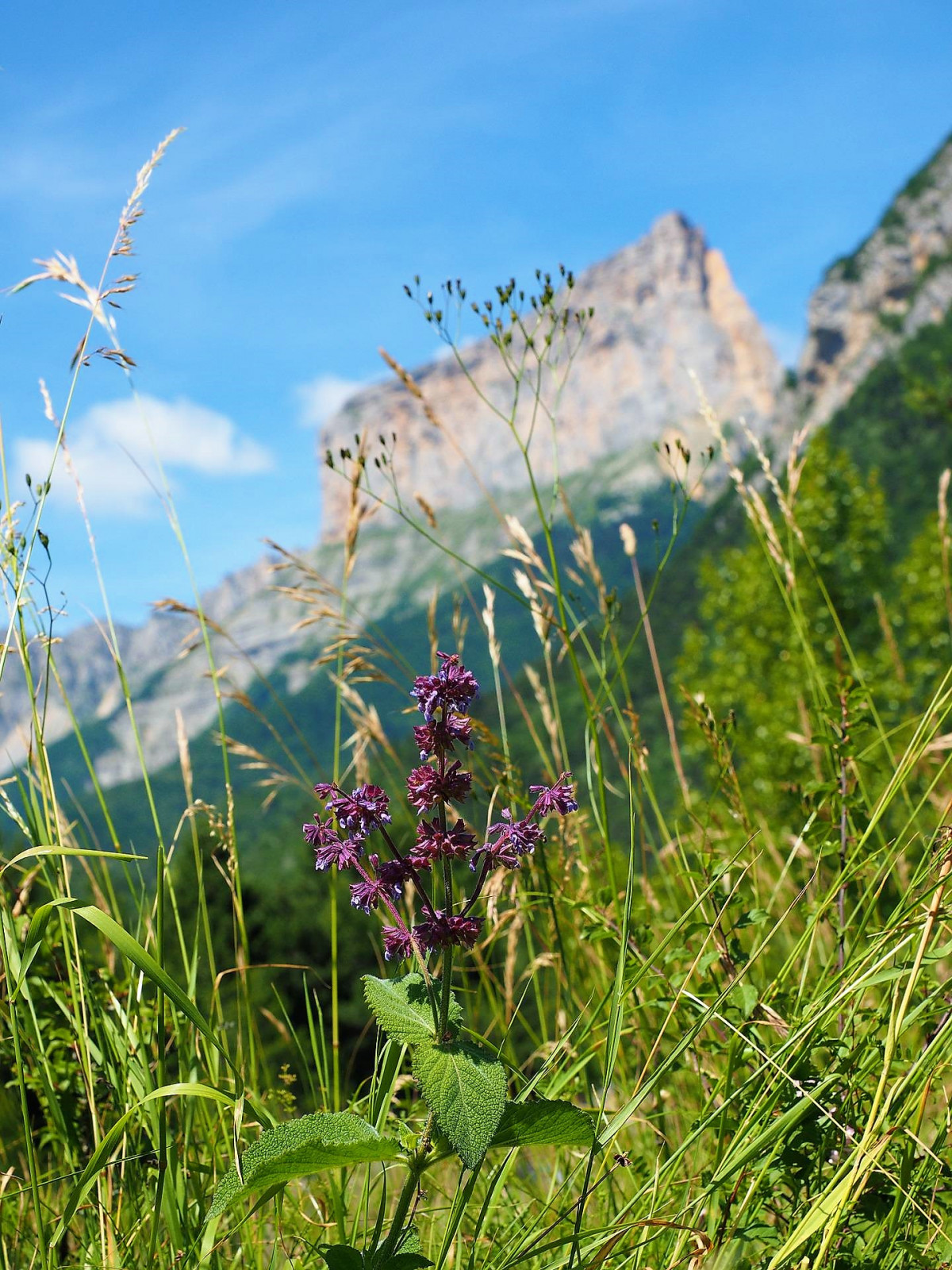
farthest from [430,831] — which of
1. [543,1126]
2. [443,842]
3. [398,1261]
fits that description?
[398,1261]

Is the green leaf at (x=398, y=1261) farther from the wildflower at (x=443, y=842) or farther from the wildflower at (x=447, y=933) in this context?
the wildflower at (x=443, y=842)

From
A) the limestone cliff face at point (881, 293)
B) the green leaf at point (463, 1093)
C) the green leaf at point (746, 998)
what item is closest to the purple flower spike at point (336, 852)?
the green leaf at point (463, 1093)

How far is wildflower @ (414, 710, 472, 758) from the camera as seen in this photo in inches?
47.6

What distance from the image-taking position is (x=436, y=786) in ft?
4.00

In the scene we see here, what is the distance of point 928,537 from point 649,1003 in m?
21.4

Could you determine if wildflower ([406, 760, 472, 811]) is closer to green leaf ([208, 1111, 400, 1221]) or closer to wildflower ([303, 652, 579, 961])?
wildflower ([303, 652, 579, 961])

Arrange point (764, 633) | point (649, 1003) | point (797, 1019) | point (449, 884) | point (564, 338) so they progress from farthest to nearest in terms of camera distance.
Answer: point (764, 633), point (564, 338), point (649, 1003), point (797, 1019), point (449, 884)

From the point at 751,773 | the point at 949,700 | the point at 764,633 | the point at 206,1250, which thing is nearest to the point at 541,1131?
the point at 206,1250

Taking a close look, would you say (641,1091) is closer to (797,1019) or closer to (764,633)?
(797,1019)

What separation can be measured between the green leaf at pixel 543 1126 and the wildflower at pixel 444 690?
1.68 ft

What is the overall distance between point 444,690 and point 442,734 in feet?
0.20

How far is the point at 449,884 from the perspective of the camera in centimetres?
117

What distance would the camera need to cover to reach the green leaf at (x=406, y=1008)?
46.2 inches

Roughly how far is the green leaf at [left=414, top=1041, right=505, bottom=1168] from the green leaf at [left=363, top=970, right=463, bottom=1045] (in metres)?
0.04
